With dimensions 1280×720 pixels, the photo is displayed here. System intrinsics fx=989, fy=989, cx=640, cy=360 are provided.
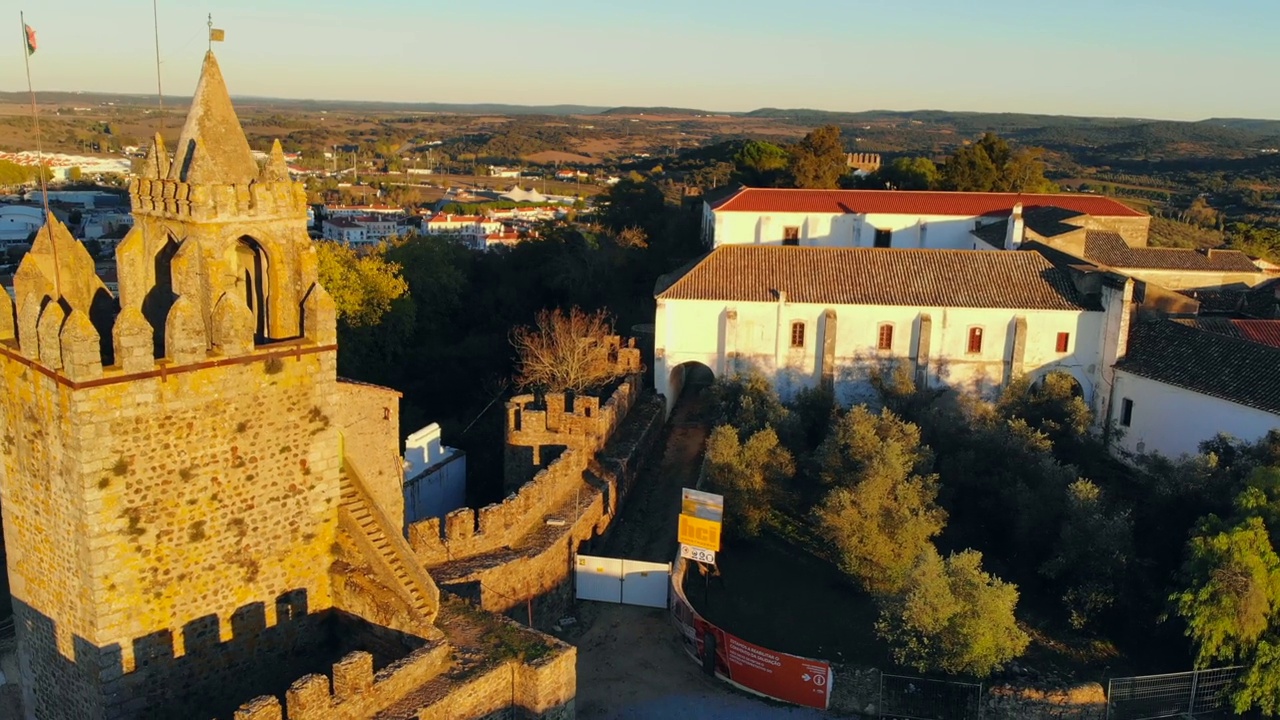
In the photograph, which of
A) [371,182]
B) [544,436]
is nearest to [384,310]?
[544,436]

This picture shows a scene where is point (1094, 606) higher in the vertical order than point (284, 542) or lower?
lower

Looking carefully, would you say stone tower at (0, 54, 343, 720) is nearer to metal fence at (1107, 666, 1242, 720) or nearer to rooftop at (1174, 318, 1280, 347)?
metal fence at (1107, 666, 1242, 720)

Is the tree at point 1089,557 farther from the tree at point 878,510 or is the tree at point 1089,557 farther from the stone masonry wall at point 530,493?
the stone masonry wall at point 530,493

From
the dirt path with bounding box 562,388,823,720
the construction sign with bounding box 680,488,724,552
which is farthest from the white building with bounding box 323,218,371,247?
the construction sign with bounding box 680,488,724,552

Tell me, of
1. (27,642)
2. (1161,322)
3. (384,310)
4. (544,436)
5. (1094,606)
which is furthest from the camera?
(384,310)

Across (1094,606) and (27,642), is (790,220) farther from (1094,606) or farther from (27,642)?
(27,642)
